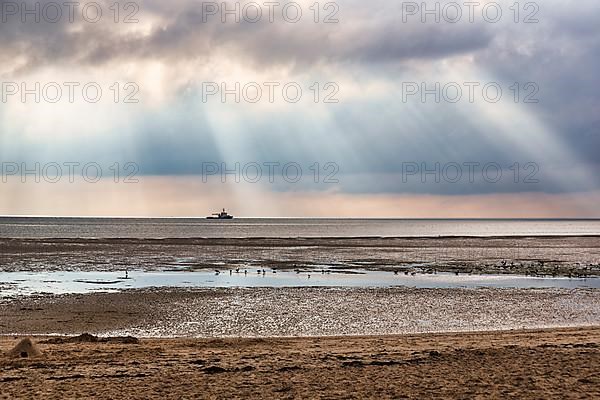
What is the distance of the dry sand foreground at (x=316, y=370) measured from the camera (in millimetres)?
11141

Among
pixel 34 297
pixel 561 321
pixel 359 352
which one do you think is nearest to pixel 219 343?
pixel 359 352

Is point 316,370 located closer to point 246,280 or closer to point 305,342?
point 305,342

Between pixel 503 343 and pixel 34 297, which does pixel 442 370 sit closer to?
pixel 503 343

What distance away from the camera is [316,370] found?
1267cm

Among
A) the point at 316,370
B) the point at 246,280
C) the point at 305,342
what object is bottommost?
the point at 246,280

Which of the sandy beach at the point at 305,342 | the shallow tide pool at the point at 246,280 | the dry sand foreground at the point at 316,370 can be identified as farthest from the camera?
the shallow tide pool at the point at 246,280

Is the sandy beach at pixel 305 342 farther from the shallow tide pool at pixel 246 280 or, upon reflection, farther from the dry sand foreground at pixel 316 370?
the shallow tide pool at pixel 246 280

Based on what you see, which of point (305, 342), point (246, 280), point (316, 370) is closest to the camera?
point (316, 370)

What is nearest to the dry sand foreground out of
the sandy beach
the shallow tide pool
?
the sandy beach

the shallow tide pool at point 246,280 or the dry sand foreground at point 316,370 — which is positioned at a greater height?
the dry sand foreground at point 316,370

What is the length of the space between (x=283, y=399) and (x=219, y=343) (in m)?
6.80

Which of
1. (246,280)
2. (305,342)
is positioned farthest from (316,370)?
(246,280)

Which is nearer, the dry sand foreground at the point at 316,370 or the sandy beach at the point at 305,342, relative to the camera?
the dry sand foreground at the point at 316,370

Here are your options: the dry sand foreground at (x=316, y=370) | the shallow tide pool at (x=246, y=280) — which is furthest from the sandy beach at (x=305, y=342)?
the shallow tide pool at (x=246, y=280)
